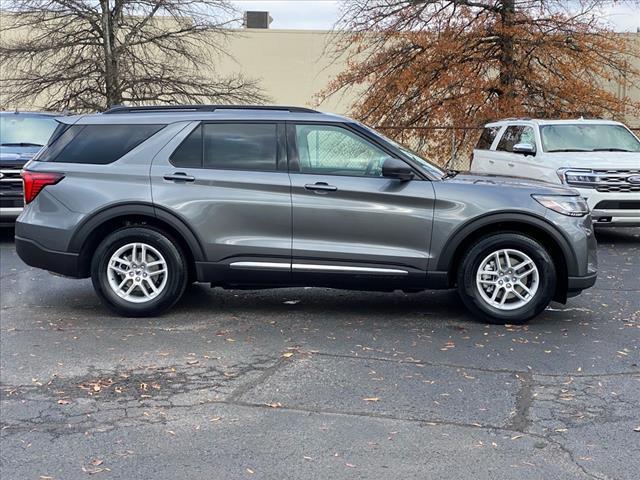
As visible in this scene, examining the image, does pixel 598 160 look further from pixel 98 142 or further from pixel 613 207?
pixel 98 142

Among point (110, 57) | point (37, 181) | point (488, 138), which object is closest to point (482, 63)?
point (488, 138)

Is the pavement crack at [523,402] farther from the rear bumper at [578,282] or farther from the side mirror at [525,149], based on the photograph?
the side mirror at [525,149]

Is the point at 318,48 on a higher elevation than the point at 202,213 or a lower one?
higher

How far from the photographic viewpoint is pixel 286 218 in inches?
253

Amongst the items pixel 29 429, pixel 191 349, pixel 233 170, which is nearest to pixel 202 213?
pixel 233 170

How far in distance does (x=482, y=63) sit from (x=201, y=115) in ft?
39.5

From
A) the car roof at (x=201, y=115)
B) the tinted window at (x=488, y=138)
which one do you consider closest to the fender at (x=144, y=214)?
the car roof at (x=201, y=115)

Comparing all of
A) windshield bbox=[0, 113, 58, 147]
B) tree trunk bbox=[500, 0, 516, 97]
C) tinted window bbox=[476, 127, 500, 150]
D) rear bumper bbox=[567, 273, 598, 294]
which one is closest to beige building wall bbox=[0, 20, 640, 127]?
tree trunk bbox=[500, 0, 516, 97]

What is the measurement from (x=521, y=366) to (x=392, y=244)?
1582mm

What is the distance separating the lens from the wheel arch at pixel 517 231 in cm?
631

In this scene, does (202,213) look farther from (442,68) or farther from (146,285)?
(442,68)

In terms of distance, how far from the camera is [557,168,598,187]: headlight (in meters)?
10.5

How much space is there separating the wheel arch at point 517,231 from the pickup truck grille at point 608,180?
14.6ft

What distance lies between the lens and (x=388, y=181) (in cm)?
639
